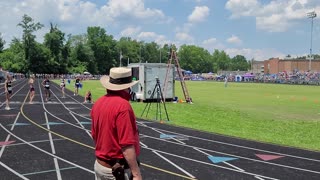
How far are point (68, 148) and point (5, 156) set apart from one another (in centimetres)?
163

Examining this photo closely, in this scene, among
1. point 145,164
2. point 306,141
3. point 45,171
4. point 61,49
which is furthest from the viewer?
point 61,49

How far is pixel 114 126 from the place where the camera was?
12.1ft

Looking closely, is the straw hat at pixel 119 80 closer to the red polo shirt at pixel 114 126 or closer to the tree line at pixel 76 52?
the red polo shirt at pixel 114 126

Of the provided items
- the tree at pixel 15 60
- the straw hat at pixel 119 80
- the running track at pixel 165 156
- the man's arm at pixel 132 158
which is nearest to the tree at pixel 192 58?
the tree at pixel 15 60

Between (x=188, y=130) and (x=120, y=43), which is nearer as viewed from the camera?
(x=188, y=130)

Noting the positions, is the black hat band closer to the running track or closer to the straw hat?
the straw hat

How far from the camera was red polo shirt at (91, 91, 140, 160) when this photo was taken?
3.59 metres

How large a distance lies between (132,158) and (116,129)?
317mm

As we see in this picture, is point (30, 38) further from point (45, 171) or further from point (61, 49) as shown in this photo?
point (45, 171)

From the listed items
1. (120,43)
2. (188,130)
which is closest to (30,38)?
(120,43)

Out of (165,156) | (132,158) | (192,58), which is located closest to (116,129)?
(132,158)

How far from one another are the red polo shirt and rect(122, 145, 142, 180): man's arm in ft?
0.16

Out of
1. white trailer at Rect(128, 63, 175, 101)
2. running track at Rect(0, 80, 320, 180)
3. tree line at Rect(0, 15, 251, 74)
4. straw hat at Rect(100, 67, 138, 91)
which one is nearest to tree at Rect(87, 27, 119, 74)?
tree line at Rect(0, 15, 251, 74)

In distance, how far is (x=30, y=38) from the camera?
4525 inches
